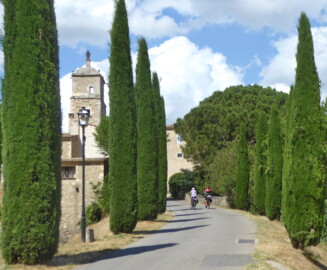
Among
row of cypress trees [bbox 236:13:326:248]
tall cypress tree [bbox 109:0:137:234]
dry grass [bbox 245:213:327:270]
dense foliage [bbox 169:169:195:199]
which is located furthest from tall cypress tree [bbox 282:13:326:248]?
dense foliage [bbox 169:169:195:199]

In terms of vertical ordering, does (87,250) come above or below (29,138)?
below

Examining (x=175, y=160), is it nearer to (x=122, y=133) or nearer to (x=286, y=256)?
(x=122, y=133)

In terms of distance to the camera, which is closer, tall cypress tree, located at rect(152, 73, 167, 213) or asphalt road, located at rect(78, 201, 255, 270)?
asphalt road, located at rect(78, 201, 255, 270)

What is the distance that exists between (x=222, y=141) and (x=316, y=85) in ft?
108

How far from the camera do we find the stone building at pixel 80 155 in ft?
77.2

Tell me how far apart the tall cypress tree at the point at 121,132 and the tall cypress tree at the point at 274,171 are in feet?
30.4

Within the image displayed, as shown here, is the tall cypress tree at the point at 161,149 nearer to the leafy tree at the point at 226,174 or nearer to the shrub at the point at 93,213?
the shrub at the point at 93,213

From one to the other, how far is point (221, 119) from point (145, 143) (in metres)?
25.7

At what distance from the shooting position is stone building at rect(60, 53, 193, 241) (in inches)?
926

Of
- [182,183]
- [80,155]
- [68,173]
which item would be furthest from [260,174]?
[182,183]

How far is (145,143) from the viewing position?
20922mm

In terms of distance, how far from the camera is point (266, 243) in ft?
Answer: 42.5

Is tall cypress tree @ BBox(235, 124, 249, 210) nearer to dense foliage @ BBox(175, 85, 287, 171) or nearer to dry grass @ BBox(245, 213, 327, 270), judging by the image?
dense foliage @ BBox(175, 85, 287, 171)

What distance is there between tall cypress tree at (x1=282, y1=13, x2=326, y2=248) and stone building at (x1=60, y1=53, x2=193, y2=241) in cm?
1369
